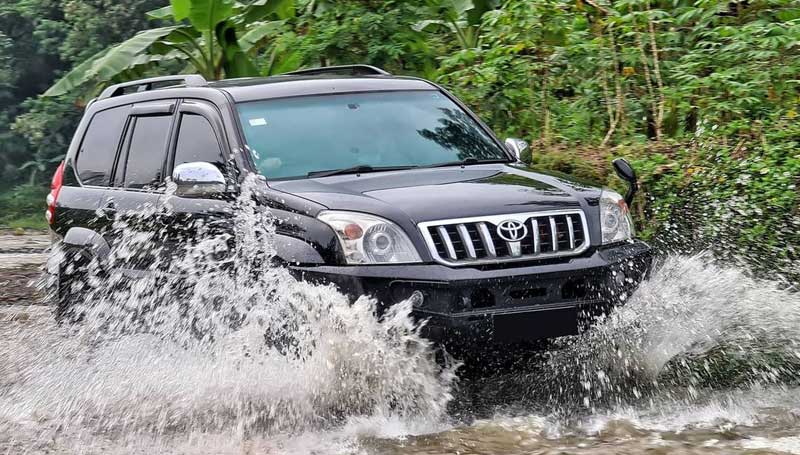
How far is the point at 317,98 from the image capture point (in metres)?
7.11

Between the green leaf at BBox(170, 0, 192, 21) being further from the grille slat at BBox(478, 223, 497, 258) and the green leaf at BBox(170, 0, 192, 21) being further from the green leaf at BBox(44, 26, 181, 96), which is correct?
the grille slat at BBox(478, 223, 497, 258)

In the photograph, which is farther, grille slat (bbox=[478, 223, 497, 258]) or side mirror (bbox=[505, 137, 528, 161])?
side mirror (bbox=[505, 137, 528, 161])

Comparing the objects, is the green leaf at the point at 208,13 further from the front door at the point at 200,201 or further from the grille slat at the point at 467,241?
the grille slat at the point at 467,241

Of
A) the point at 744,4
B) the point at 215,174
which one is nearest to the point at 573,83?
the point at 744,4

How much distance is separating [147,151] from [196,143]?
2.02ft

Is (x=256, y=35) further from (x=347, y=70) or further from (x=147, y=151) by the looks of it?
(x=147, y=151)

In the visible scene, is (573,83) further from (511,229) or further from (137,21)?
A: (137,21)

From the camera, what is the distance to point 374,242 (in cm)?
566

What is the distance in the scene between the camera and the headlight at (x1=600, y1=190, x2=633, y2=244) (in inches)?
242

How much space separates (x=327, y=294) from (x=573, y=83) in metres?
5.23

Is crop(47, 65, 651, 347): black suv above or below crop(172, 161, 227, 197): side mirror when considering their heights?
below

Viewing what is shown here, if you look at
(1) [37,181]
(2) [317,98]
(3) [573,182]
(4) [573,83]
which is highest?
(2) [317,98]

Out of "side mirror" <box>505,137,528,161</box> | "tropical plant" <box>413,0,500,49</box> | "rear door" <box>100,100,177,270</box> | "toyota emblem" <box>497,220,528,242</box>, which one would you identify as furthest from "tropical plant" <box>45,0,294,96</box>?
"toyota emblem" <box>497,220,528,242</box>

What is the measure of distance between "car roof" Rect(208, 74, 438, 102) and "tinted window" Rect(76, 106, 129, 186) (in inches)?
33.8
